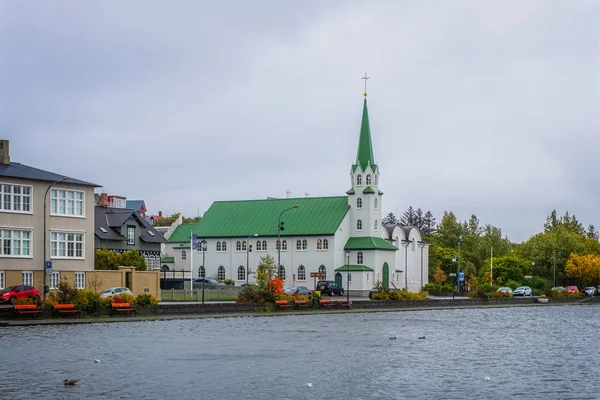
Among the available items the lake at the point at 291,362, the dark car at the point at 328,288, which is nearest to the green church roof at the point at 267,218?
the dark car at the point at 328,288

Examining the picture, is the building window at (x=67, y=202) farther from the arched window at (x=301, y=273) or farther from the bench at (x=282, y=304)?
the arched window at (x=301, y=273)

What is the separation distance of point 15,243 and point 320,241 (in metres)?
55.2

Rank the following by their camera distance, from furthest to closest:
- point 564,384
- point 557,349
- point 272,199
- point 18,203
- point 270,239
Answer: point 272,199, point 270,239, point 18,203, point 557,349, point 564,384

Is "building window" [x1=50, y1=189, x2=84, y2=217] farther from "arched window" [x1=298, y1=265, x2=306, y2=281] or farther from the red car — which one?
"arched window" [x1=298, y1=265, x2=306, y2=281]

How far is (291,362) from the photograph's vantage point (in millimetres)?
32344

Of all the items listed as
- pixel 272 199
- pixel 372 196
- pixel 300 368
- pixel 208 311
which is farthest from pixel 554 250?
pixel 300 368

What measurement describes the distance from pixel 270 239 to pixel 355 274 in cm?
1407

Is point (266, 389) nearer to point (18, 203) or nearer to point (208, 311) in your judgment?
point (208, 311)

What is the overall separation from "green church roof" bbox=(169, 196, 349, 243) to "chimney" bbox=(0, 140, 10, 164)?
Result: 175 feet

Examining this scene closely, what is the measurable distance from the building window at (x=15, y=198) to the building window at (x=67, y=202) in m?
2.41

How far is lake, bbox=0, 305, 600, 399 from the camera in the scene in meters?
25.7

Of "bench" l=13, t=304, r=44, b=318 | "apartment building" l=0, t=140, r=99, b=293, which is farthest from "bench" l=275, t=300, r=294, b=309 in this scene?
"bench" l=13, t=304, r=44, b=318

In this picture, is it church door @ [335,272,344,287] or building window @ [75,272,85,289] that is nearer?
building window @ [75,272,85,289]

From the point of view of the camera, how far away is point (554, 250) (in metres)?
133
